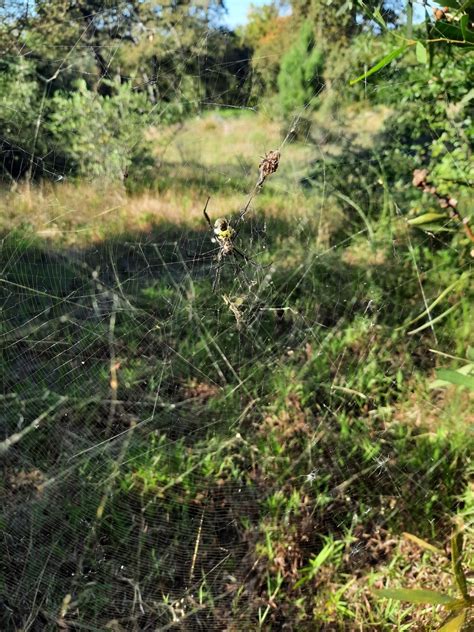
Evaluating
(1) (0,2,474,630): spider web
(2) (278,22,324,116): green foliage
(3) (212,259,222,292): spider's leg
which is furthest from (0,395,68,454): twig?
(2) (278,22,324,116): green foliage

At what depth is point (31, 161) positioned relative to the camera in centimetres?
116

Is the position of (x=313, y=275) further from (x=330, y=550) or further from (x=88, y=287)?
(x=330, y=550)

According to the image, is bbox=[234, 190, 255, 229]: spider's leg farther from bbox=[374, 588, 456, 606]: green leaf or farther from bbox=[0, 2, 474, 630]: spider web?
bbox=[374, 588, 456, 606]: green leaf

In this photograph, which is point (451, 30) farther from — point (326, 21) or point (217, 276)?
point (326, 21)

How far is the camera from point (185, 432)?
149 centimetres

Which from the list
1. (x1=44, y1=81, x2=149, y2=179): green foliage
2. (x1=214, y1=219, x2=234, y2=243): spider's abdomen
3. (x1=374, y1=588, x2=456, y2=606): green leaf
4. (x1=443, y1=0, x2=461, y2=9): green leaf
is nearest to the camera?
(x1=443, y1=0, x2=461, y2=9): green leaf

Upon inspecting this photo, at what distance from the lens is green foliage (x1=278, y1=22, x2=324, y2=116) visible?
1274mm

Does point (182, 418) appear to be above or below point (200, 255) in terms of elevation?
below

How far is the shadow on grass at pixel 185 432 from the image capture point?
129 centimetres

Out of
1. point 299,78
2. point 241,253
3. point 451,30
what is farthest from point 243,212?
point 451,30

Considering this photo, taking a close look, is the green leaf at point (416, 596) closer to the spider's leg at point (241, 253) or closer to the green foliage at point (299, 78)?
the spider's leg at point (241, 253)

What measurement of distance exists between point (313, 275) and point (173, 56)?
2.52ft

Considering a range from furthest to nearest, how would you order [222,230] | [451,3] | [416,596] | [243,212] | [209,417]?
[209,417], [243,212], [222,230], [416,596], [451,3]

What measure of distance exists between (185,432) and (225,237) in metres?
0.55
